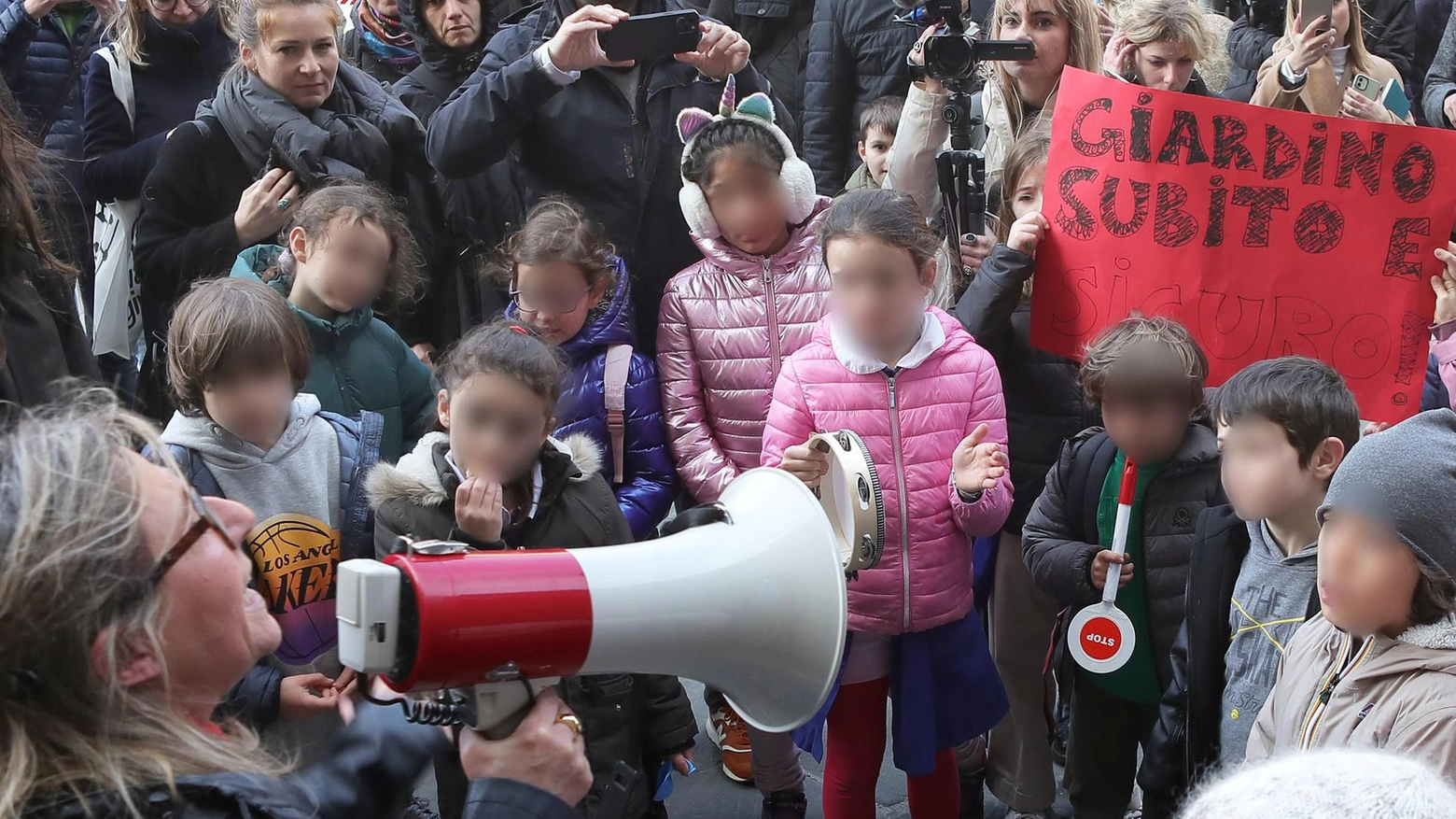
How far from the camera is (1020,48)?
393 cm

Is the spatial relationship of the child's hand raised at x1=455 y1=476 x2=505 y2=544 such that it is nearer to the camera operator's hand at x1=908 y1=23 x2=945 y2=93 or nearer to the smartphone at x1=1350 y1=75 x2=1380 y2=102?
the camera operator's hand at x1=908 y1=23 x2=945 y2=93

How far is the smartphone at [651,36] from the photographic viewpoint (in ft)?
13.2

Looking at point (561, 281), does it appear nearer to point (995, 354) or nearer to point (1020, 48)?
point (995, 354)

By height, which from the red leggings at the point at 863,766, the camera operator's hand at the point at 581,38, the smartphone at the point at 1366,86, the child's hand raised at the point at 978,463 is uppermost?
the camera operator's hand at the point at 581,38

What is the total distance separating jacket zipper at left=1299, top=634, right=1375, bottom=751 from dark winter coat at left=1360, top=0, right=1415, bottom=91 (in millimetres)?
4355

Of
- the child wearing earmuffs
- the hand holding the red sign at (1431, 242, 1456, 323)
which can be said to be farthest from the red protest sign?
the child wearing earmuffs

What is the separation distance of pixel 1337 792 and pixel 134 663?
51.6 inches

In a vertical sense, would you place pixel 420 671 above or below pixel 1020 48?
below

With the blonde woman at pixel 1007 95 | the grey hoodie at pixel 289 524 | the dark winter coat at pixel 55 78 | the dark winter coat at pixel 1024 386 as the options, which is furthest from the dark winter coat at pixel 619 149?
the dark winter coat at pixel 55 78

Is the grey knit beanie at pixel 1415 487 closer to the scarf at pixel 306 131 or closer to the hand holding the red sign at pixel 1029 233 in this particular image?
the hand holding the red sign at pixel 1029 233

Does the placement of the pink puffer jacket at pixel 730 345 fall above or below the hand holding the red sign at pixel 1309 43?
below

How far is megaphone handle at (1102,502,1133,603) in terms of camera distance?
126 inches

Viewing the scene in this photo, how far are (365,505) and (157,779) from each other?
1.87 metres

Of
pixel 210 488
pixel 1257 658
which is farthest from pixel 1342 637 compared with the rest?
Result: pixel 210 488
